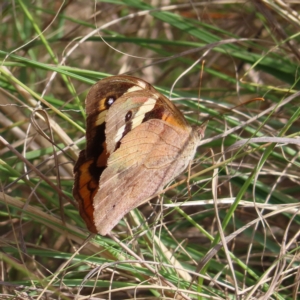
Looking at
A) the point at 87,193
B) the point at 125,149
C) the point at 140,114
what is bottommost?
the point at 87,193

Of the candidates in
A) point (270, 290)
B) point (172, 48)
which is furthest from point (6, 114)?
point (270, 290)

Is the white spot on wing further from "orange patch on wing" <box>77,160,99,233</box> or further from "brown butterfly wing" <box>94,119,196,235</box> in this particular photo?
"orange patch on wing" <box>77,160,99,233</box>

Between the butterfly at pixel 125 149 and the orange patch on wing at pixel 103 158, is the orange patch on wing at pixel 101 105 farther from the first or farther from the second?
the orange patch on wing at pixel 103 158

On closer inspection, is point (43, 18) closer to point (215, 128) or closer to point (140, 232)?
point (215, 128)

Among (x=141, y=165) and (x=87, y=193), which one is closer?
(x=87, y=193)

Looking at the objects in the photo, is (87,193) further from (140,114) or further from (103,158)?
(140,114)

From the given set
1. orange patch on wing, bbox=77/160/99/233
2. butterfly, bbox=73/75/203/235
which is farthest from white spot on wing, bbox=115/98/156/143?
orange patch on wing, bbox=77/160/99/233

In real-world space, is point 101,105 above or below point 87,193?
above

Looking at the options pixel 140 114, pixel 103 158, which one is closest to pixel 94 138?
pixel 103 158
